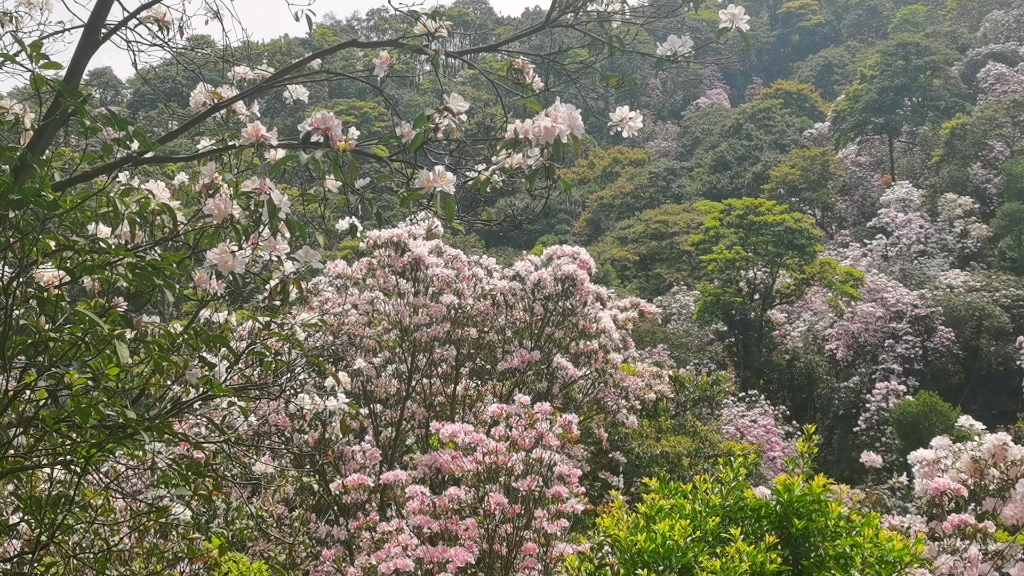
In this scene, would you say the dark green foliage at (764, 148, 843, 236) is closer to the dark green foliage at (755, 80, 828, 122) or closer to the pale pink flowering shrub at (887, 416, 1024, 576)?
the dark green foliage at (755, 80, 828, 122)

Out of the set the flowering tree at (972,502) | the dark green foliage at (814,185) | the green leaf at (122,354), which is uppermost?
the dark green foliage at (814,185)

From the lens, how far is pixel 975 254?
16000 millimetres

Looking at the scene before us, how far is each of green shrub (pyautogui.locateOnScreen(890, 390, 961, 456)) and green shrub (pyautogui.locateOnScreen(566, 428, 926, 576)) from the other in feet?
32.2

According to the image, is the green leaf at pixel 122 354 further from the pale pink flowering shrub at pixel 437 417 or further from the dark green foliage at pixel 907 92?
the dark green foliage at pixel 907 92

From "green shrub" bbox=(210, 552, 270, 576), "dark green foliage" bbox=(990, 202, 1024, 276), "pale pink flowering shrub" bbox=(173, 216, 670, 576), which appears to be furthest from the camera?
"dark green foliage" bbox=(990, 202, 1024, 276)

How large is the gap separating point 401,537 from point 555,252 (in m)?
3.05

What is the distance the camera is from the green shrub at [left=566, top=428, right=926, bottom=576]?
1.94 meters

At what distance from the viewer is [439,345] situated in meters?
5.49

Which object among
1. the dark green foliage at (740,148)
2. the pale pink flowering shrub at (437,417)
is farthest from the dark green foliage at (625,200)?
the pale pink flowering shrub at (437,417)

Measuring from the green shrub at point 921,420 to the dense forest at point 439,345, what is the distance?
0.04 m

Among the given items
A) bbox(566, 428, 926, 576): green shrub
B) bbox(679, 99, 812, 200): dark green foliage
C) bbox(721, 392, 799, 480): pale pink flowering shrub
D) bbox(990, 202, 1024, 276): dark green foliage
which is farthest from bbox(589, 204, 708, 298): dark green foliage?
bbox(566, 428, 926, 576): green shrub

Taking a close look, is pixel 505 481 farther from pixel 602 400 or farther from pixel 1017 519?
pixel 602 400

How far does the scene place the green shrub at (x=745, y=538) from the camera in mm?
1936

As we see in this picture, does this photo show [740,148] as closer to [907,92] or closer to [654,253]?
[907,92]
